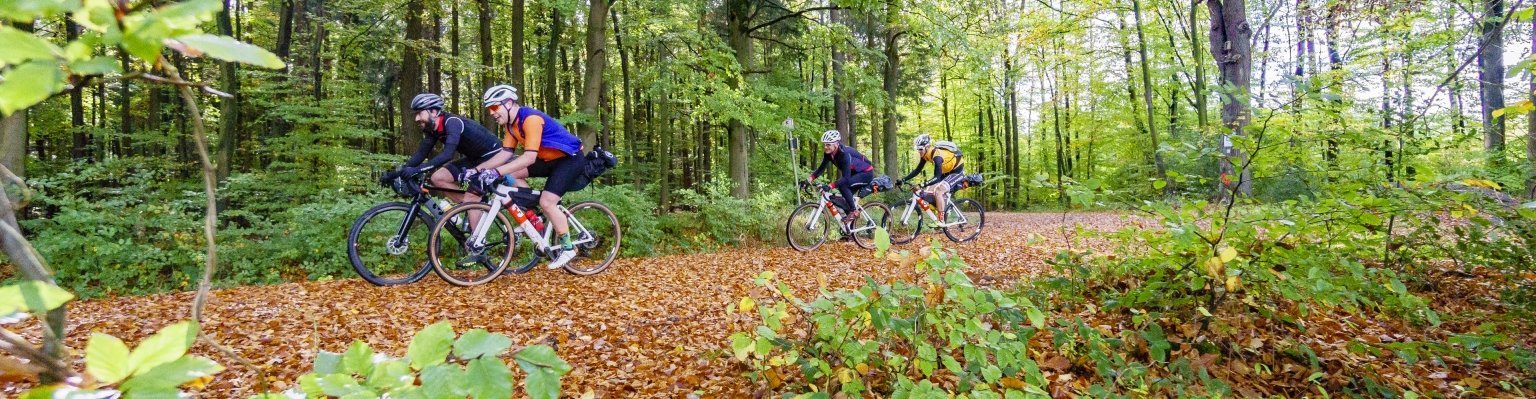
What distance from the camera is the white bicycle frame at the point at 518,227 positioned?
5.50m

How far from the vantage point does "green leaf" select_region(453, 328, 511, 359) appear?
818 millimetres

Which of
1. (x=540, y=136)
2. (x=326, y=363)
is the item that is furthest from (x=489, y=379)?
(x=540, y=136)

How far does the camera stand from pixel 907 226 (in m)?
9.61

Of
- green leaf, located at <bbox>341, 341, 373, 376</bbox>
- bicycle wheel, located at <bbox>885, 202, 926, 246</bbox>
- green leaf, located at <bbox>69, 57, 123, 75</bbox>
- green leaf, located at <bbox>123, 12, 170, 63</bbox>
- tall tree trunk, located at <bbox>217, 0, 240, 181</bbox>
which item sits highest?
tall tree trunk, located at <bbox>217, 0, 240, 181</bbox>

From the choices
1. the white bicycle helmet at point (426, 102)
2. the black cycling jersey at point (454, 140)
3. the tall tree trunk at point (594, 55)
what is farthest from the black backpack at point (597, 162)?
the tall tree trunk at point (594, 55)

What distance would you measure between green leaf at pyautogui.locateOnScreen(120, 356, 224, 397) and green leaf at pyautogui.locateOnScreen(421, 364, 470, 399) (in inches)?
7.9

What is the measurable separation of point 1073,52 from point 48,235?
22254 mm

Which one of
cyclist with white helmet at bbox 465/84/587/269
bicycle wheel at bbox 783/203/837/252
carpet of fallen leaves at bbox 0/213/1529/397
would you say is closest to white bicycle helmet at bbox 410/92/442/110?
cyclist with white helmet at bbox 465/84/587/269

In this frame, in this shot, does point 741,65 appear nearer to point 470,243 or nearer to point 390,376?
point 470,243

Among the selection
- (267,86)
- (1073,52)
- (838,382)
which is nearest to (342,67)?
(267,86)

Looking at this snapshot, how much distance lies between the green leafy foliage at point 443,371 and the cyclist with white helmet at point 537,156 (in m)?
4.72

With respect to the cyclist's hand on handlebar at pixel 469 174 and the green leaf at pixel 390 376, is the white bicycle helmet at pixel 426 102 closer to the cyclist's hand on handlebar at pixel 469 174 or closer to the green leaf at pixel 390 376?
the cyclist's hand on handlebar at pixel 469 174

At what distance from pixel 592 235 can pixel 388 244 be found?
187 centimetres

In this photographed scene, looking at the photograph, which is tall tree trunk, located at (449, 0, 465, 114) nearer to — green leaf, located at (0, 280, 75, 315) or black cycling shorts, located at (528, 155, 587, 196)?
black cycling shorts, located at (528, 155, 587, 196)
